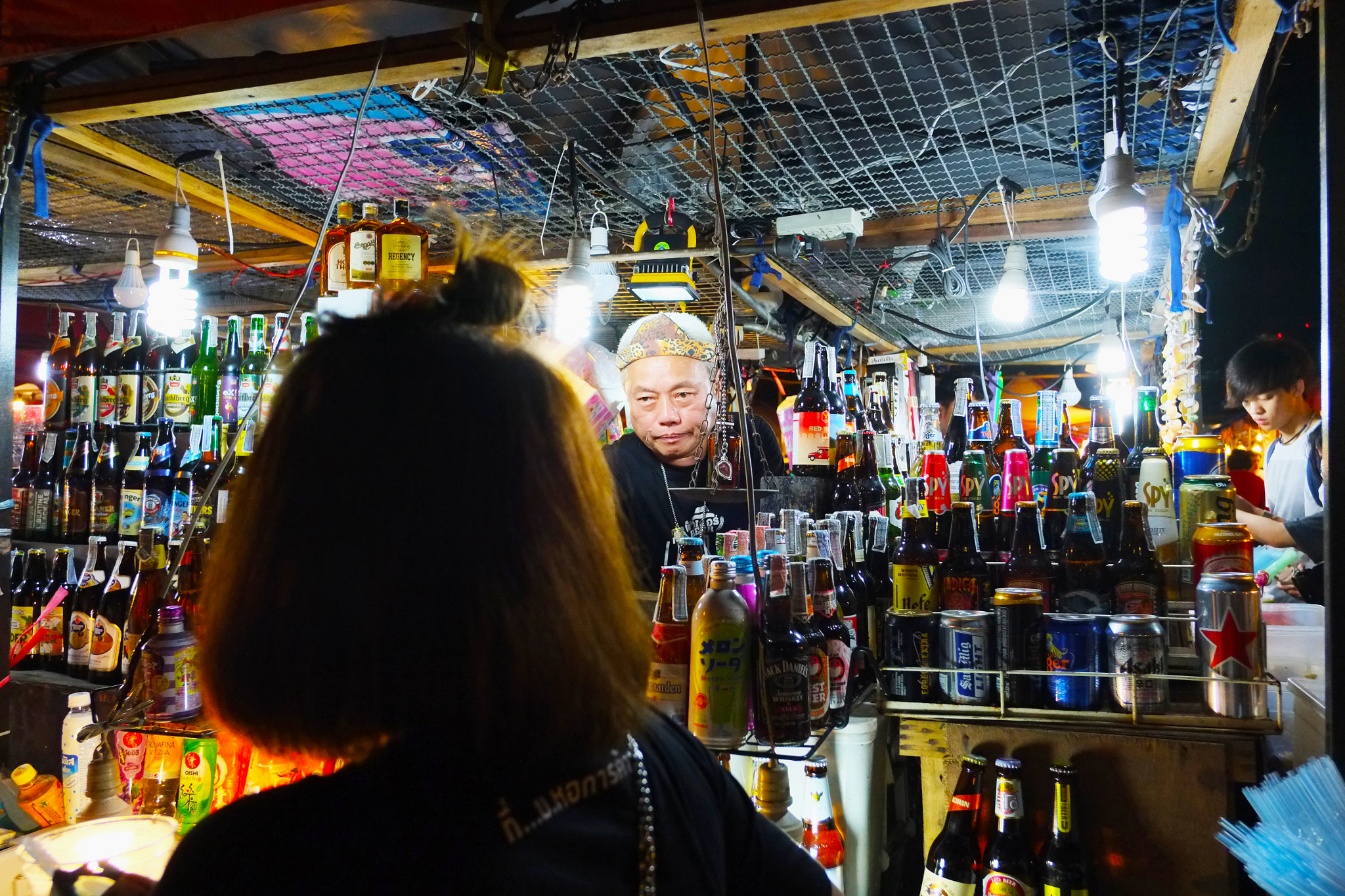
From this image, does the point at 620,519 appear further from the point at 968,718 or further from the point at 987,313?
the point at 987,313

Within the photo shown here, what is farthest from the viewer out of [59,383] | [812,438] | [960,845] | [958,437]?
[958,437]

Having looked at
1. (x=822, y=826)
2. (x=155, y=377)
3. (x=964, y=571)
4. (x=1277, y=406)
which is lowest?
(x=822, y=826)

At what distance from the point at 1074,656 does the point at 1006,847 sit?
426mm

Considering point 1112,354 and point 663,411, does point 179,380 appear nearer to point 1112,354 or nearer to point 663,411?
point 663,411

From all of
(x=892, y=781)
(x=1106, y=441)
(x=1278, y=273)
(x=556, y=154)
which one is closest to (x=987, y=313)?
(x=1278, y=273)

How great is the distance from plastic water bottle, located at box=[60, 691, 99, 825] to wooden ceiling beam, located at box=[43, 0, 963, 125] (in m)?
1.54

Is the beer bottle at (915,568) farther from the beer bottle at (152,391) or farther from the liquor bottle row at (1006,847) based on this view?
the beer bottle at (152,391)

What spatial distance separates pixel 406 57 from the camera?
1677 millimetres

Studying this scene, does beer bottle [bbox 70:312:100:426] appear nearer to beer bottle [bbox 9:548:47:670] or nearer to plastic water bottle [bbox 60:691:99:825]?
beer bottle [bbox 9:548:47:670]

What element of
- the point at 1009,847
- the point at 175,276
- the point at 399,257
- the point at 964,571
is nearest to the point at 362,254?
the point at 399,257

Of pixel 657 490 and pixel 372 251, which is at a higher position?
pixel 372 251

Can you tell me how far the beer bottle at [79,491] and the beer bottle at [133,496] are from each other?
0.21 m

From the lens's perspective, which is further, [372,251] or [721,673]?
[372,251]

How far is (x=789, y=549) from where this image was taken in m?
1.71
